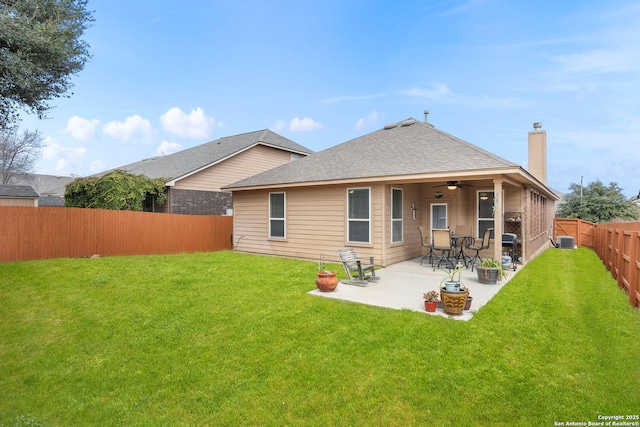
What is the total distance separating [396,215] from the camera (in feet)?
30.7

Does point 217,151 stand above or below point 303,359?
above

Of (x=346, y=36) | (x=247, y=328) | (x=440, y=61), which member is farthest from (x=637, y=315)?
(x=346, y=36)

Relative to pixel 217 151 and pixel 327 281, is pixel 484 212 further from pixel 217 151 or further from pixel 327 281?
pixel 217 151

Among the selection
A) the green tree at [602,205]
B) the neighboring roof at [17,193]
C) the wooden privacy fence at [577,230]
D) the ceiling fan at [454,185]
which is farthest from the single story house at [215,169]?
the green tree at [602,205]

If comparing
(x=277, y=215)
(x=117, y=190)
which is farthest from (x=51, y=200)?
(x=277, y=215)

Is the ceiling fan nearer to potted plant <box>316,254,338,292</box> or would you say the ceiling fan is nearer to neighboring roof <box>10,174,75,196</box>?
potted plant <box>316,254,338,292</box>

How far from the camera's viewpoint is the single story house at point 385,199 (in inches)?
329

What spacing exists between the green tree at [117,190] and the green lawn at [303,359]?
685 centimetres

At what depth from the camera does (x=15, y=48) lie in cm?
703

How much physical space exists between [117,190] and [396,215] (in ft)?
34.5

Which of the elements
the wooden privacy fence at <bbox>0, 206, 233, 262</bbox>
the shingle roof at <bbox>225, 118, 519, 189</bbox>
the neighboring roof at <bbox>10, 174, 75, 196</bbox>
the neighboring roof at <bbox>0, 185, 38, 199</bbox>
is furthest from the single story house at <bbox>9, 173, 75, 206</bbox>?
the shingle roof at <bbox>225, 118, 519, 189</bbox>

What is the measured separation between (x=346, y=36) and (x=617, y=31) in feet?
29.7

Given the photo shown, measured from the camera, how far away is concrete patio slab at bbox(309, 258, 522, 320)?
5342 mm

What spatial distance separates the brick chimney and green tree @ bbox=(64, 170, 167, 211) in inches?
618
